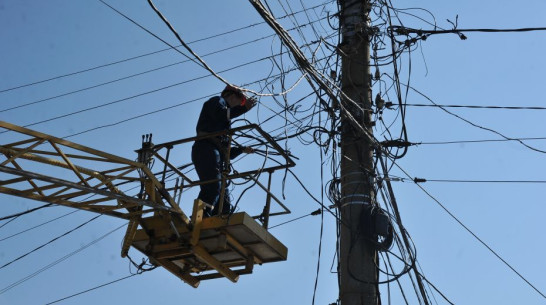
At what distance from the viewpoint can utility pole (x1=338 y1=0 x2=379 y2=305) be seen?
911 cm

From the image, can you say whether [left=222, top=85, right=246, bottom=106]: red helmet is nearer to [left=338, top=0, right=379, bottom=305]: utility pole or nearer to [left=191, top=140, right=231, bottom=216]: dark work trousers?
[left=191, top=140, right=231, bottom=216]: dark work trousers

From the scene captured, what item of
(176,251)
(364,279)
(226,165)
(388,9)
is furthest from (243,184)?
(388,9)

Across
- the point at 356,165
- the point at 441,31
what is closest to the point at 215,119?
the point at 356,165

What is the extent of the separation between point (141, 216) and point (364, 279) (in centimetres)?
268

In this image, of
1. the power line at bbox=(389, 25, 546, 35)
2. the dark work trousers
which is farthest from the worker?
the power line at bbox=(389, 25, 546, 35)

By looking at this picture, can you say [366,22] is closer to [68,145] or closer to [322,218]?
[322,218]

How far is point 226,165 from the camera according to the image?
992cm

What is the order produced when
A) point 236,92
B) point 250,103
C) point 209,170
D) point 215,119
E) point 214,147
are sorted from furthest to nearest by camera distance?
1. point 250,103
2. point 236,92
3. point 215,119
4. point 214,147
5. point 209,170

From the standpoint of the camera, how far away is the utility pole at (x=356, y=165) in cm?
911

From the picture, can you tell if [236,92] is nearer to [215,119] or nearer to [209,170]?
[215,119]

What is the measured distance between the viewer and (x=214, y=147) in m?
10.3

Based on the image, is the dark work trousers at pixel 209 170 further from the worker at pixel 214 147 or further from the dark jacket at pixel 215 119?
the dark jacket at pixel 215 119

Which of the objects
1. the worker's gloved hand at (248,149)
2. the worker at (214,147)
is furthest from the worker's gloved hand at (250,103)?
the worker's gloved hand at (248,149)

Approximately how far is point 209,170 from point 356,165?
5.75 feet
